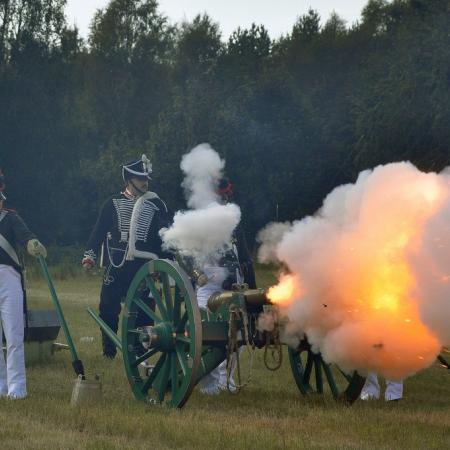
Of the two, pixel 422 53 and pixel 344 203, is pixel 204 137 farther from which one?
pixel 344 203

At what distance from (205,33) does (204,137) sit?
22.4 meters

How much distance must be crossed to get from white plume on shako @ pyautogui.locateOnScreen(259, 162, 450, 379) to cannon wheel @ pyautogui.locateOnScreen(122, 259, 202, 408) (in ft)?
2.35

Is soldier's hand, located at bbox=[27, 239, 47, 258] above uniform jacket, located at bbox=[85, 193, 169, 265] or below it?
below

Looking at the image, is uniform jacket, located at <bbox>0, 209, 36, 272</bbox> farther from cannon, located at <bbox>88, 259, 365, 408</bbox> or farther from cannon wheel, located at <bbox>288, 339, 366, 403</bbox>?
cannon wheel, located at <bbox>288, 339, 366, 403</bbox>

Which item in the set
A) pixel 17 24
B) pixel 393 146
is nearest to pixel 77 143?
pixel 17 24

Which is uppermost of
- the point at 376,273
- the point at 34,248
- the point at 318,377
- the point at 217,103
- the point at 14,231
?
the point at 217,103

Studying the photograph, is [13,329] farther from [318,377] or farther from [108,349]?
[108,349]

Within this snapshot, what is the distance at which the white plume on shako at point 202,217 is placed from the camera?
7957 mm

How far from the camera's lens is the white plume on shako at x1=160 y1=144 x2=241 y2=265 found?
796cm

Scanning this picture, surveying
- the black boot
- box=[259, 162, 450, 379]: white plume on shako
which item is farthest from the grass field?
the black boot

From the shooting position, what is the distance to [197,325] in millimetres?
7223

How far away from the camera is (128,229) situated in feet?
32.2

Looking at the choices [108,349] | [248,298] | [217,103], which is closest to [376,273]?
[248,298]

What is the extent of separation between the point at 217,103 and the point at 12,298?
26795mm
